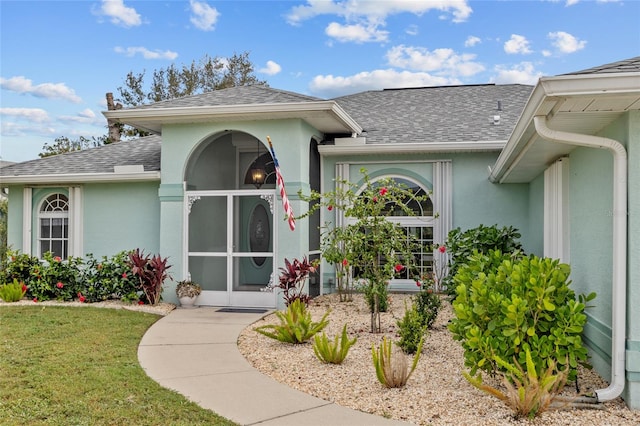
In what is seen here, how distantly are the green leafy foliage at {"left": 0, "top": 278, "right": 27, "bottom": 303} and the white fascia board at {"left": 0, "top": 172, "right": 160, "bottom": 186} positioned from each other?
8.03ft

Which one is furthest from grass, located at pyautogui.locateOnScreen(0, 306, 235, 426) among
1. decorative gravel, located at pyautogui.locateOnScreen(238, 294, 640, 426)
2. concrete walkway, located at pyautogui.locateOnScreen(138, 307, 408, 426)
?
decorative gravel, located at pyautogui.locateOnScreen(238, 294, 640, 426)

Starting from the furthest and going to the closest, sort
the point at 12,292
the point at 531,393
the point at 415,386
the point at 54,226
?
the point at 54,226
the point at 12,292
the point at 415,386
the point at 531,393

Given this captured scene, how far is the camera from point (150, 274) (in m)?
10.1

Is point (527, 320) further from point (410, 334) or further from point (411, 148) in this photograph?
point (411, 148)

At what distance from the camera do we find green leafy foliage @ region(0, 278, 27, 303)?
34.4 feet

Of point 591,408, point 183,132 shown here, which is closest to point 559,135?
point 591,408

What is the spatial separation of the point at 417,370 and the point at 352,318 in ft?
10.4

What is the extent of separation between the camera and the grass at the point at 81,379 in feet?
14.1

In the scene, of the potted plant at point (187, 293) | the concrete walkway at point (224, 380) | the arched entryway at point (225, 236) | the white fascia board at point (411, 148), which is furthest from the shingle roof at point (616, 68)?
the potted plant at point (187, 293)

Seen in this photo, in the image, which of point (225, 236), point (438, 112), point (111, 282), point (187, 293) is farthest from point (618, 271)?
point (438, 112)

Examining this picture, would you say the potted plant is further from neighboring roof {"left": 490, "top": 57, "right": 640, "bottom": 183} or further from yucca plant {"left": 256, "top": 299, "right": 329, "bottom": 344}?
neighboring roof {"left": 490, "top": 57, "right": 640, "bottom": 183}

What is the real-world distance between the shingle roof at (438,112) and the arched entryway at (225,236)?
3.19 m

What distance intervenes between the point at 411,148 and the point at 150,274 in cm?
584

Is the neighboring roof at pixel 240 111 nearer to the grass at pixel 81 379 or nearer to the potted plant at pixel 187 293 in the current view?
the potted plant at pixel 187 293
